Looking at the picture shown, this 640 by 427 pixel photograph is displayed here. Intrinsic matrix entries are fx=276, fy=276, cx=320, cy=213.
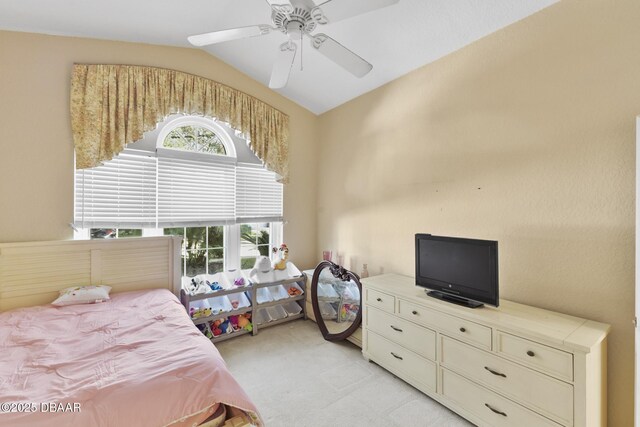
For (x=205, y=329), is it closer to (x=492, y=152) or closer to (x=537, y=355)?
(x=537, y=355)

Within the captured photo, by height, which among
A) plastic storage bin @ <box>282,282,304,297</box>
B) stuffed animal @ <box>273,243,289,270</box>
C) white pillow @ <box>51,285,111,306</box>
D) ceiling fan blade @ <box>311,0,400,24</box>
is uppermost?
ceiling fan blade @ <box>311,0,400,24</box>

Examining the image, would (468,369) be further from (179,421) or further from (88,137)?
(88,137)

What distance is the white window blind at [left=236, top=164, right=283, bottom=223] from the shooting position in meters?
3.36

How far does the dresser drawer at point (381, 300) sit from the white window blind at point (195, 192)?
5.91 ft

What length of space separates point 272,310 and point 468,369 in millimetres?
2202

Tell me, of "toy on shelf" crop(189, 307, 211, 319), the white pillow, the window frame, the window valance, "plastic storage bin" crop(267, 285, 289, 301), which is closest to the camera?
the white pillow

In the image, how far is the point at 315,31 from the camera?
94.0 inches

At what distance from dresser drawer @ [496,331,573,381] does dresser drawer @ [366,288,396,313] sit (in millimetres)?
810

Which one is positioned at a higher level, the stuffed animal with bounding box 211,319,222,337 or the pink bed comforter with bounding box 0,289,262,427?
the pink bed comforter with bounding box 0,289,262,427

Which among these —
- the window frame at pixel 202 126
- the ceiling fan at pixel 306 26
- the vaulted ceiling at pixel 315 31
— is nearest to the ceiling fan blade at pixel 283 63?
the ceiling fan at pixel 306 26

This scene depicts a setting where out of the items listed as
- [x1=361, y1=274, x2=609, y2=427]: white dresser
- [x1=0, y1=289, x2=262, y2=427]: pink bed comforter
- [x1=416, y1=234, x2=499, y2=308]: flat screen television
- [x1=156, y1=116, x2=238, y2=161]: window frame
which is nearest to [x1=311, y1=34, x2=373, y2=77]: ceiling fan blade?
[x1=416, y1=234, x2=499, y2=308]: flat screen television

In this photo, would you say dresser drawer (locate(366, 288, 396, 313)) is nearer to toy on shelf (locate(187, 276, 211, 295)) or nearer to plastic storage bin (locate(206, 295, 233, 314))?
plastic storage bin (locate(206, 295, 233, 314))

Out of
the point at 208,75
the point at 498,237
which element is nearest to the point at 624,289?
the point at 498,237

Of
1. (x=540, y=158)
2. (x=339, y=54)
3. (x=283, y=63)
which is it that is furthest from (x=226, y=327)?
(x=540, y=158)
